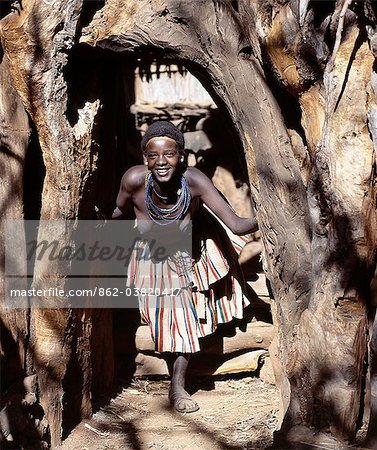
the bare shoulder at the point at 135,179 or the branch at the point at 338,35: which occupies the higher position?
the branch at the point at 338,35

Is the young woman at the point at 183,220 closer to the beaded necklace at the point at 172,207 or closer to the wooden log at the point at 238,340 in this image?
the beaded necklace at the point at 172,207

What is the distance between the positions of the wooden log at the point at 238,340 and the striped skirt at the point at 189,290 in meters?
0.23

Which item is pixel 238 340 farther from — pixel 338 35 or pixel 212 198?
pixel 338 35

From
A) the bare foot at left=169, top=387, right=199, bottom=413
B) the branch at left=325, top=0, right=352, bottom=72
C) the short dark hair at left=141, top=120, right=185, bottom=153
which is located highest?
the branch at left=325, top=0, right=352, bottom=72

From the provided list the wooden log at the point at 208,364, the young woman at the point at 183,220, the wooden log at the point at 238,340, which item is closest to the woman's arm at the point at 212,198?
the young woman at the point at 183,220

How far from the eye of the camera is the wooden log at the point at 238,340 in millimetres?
4387

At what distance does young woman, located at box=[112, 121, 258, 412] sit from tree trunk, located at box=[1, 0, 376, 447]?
33 cm

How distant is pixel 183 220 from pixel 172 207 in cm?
13

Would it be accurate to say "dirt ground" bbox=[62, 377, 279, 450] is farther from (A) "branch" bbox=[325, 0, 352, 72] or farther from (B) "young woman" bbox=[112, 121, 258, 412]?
(A) "branch" bbox=[325, 0, 352, 72]

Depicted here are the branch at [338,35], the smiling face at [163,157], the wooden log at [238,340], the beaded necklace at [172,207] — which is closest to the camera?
the branch at [338,35]

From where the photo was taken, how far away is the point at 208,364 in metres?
4.44

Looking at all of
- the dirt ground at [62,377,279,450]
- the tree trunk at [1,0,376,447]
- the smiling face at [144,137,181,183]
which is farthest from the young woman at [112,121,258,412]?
the tree trunk at [1,0,376,447]

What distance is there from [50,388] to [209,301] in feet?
3.75

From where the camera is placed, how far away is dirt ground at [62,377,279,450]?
356 cm
